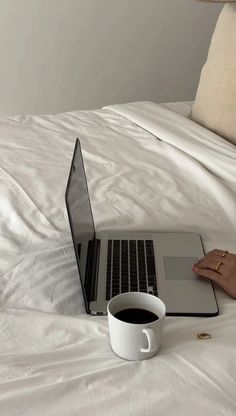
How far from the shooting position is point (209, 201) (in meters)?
1.36

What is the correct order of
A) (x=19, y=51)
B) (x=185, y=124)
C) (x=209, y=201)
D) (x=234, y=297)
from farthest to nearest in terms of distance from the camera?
(x=19, y=51) → (x=185, y=124) → (x=209, y=201) → (x=234, y=297)

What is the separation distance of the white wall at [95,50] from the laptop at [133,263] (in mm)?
1676

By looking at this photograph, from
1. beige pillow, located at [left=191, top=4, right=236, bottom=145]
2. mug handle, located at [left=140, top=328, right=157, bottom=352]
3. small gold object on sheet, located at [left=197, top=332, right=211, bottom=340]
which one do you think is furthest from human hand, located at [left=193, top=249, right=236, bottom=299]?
beige pillow, located at [left=191, top=4, right=236, bottom=145]

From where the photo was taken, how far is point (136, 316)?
0.82m

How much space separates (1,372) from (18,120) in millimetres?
1228

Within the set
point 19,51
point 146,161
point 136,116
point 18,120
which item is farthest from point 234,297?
point 19,51

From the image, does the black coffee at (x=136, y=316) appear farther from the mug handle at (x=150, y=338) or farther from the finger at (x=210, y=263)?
the finger at (x=210, y=263)

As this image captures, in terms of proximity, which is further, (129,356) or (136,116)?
(136,116)

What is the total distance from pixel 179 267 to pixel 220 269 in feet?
0.31

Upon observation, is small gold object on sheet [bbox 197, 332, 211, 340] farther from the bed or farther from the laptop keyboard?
the laptop keyboard

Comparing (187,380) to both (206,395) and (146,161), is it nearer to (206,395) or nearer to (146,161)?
(206,395)

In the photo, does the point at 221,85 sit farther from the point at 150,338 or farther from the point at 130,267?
the point at 150,338

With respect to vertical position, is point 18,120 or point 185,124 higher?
point 185,124

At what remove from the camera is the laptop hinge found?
3.19 ft
